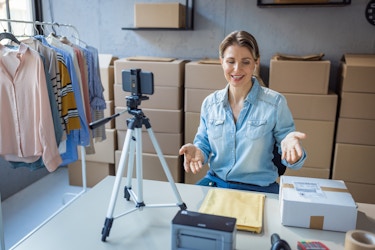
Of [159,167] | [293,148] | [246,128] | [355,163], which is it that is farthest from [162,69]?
[293,148]

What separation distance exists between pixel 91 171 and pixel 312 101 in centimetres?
207

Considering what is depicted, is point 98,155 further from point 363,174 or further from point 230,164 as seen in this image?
point 363,174

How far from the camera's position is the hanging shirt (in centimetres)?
199

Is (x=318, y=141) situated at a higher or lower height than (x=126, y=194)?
lower

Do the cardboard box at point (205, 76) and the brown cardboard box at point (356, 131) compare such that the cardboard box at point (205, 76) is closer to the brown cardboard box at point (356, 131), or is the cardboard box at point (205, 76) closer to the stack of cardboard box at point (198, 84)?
the stack of cardboard box at point (198, 84)

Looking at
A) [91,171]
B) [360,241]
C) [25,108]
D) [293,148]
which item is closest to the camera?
[360,241]

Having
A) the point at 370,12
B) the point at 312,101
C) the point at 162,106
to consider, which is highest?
the point at 370,12

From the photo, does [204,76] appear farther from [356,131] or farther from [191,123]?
[356,131]

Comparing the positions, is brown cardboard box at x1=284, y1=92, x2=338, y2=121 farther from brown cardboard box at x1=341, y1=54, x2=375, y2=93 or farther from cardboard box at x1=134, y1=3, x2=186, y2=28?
cardboard box at x1=134, y1=3, x2=186, y2=28

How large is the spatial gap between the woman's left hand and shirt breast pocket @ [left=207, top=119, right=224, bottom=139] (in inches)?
15.5

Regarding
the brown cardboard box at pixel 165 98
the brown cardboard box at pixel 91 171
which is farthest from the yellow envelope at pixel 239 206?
the brown cardboard box at pixel 91 171

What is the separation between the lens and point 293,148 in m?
1.28

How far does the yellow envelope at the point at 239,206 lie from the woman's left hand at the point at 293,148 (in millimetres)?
203

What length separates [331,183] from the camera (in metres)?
1.32
